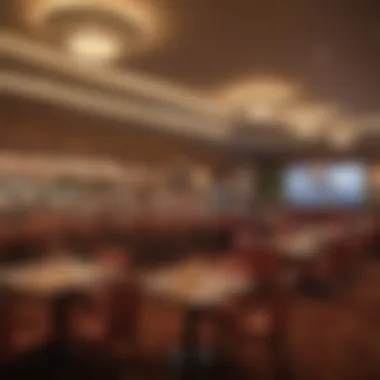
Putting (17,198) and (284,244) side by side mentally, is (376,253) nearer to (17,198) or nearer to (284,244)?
(284,244)

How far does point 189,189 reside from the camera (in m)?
1.28

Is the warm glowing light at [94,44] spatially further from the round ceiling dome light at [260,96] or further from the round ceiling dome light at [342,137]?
the round ceiling dome light at [342,137]

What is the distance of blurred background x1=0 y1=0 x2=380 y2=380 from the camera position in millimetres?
1126

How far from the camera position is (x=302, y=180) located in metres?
1.33

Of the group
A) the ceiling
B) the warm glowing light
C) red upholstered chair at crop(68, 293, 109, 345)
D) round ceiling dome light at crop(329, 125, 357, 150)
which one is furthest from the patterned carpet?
the warm glowing light

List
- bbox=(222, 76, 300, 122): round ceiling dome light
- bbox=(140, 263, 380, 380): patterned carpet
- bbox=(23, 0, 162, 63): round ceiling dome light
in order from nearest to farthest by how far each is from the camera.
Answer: bbox=(23, 0, 162, 63): round ceiling dome light, bbox=(140, 263, 380, 380): patterned carpet, bbox=(222, 76, 300, 122): round ceiling dome light

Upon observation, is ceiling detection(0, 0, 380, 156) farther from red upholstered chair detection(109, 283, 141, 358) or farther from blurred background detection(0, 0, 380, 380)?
red upholstered chair detection(109, 283, 141, 358)

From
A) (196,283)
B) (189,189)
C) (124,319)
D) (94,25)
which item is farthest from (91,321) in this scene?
(94,25)

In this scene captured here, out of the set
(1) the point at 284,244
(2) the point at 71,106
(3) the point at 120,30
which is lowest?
(1) the point at 284,244

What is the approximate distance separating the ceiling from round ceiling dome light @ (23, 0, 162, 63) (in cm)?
4

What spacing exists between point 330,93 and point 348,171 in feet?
0.82

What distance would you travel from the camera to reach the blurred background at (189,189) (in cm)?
113

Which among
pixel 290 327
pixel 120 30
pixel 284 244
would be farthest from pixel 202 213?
pixel 120 30

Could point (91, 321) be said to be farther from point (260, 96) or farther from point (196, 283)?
point (260, 96)
